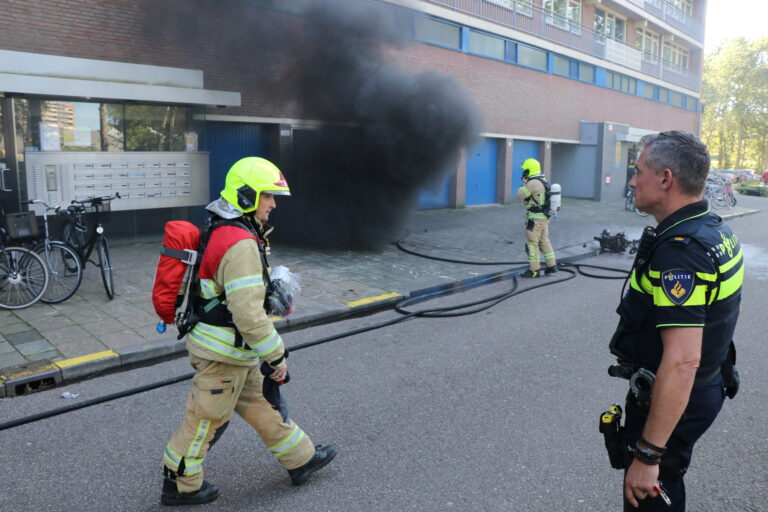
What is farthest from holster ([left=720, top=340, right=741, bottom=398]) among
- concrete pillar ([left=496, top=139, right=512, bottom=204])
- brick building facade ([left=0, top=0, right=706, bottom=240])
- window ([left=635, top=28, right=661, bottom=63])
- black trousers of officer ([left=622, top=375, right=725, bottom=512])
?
window ([left=635, top=28, right=661, bottom=63])

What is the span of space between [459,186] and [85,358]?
14.0 meters

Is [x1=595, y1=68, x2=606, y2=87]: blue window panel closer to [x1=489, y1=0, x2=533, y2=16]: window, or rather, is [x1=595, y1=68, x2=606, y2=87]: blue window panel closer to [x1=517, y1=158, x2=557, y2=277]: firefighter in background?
[x1=489, y1=0, x2=533, y2=16]: window

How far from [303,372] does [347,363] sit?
41cm

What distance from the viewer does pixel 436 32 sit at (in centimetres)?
1658

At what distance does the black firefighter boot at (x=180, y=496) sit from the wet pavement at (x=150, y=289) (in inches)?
87.7

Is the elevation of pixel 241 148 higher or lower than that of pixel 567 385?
higher

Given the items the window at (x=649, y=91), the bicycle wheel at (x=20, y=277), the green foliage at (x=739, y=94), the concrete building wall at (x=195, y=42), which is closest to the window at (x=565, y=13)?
the concrete building wall at (x=195, y=42)

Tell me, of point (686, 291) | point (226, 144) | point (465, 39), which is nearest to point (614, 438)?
point (686, 291)

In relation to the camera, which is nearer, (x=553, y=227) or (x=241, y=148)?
(x=241, y=148)

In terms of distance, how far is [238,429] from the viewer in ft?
12.2

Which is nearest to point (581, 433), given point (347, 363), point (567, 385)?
point (567, 385)

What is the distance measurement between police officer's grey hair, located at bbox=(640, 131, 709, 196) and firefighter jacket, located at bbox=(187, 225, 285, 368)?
165cm

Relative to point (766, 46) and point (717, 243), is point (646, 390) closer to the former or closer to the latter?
point (717, 243)

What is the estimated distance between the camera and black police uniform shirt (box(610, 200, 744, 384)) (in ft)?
5.84
